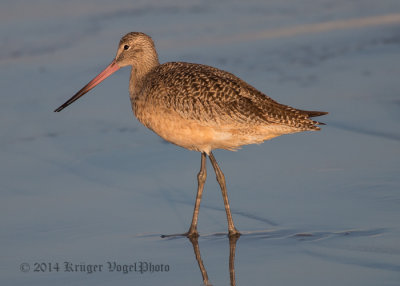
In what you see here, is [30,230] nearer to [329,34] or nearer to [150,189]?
[150,189]

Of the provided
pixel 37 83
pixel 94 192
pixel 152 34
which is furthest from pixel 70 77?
pixel 94 192

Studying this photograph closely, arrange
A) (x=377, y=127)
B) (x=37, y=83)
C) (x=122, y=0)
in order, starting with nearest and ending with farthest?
(x=377, y=127) < (x=37, y=83) < (x=122, y=0)

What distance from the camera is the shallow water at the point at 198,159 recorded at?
21.6 ft

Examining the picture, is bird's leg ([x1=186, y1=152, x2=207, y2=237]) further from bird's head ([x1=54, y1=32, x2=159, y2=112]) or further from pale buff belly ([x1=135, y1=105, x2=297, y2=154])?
bird's head ([x1=54, y1=32, x2=159, y2=112])

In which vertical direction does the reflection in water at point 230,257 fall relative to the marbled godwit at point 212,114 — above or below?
below

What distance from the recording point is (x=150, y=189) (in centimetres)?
815

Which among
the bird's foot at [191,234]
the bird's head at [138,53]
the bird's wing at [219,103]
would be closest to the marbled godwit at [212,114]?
the bird's wing at [219,103]

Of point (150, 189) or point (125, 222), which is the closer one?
point (125, 222)

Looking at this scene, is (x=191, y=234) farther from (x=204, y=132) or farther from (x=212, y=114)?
(x=212, y=114)

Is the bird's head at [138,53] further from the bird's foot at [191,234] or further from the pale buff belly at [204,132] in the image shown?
the bird's foot at [191,234]

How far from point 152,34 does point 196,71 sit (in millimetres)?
5259

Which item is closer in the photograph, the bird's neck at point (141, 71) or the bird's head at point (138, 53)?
the bird's neck at point (141, 71)

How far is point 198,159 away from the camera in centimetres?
898

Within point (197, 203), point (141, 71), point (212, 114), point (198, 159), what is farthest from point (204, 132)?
point (198, 159)
